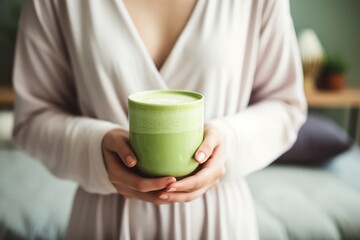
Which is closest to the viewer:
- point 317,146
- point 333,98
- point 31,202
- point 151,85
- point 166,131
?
point 166,131

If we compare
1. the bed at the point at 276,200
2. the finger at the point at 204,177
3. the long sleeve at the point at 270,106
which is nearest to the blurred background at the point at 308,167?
the bed at the point at 276,200

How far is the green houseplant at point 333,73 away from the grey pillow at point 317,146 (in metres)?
0.26

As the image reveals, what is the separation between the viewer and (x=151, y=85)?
0.51 metres

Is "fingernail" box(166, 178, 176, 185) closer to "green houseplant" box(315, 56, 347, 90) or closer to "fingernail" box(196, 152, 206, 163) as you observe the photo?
"fingernail" box(196, 152, 206, 163)

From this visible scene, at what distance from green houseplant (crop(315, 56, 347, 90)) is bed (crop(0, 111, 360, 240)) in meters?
0.36

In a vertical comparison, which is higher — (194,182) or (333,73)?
(194,182)

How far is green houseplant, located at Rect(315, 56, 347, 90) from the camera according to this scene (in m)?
1.69

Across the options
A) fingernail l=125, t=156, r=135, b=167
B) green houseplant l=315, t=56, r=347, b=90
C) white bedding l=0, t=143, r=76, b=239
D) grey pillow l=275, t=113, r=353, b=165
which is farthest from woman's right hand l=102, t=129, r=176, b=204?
green houseplant l=315, t=56, r=347, b=90

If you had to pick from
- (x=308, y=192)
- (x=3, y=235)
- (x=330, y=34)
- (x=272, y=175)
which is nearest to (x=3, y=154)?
(x=3, y=235)

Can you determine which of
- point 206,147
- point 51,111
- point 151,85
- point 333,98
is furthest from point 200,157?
point 333,98

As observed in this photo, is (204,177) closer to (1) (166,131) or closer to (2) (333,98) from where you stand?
(1) (166,131)

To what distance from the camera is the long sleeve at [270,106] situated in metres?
0.52

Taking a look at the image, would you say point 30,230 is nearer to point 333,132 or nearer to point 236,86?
point 236,86

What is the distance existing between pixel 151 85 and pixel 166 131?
0.13 metres
